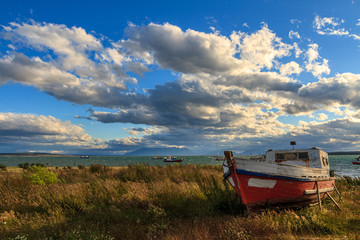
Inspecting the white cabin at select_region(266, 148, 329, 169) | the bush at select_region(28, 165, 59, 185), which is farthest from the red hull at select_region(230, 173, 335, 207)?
the bush at select_region(28, 165, 59, 185)

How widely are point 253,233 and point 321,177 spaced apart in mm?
6499

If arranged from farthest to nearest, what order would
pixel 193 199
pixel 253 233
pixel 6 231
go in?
1. pixel 193 199
2. pixel 6 231
3. pixel 253 233

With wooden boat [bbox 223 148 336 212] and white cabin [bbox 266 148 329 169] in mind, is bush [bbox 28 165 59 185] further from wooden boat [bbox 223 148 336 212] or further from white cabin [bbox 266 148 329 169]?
white cabin [bbox 266 148 329 169]

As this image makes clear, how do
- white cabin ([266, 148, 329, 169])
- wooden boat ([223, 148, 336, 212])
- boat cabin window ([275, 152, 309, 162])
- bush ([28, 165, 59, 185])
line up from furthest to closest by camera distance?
bush ([28, 165, 59, 185]), boat cabin window ([275, 152, 309, 162]), white cabin ([266, 148, 329, 169]), wooden boat ([223, 148, 336, 212])

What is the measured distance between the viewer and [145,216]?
8.22 m

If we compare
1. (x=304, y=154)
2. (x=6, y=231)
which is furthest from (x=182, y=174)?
(x=6, y=231)

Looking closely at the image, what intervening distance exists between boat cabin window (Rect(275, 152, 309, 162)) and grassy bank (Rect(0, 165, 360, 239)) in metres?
2.80

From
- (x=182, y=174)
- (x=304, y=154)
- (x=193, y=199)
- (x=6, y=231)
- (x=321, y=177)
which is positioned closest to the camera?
(x=6, y=231)

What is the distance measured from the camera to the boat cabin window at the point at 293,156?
11565 millimetres

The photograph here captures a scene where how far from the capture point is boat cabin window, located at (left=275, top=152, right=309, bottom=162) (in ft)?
37.9

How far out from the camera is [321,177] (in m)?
10.6

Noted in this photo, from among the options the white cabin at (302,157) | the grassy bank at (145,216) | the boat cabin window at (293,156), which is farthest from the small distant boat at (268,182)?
the boat cabin window at (293,156)

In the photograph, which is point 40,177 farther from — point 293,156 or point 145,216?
point 293,156

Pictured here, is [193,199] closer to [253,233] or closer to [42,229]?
[253,233]
